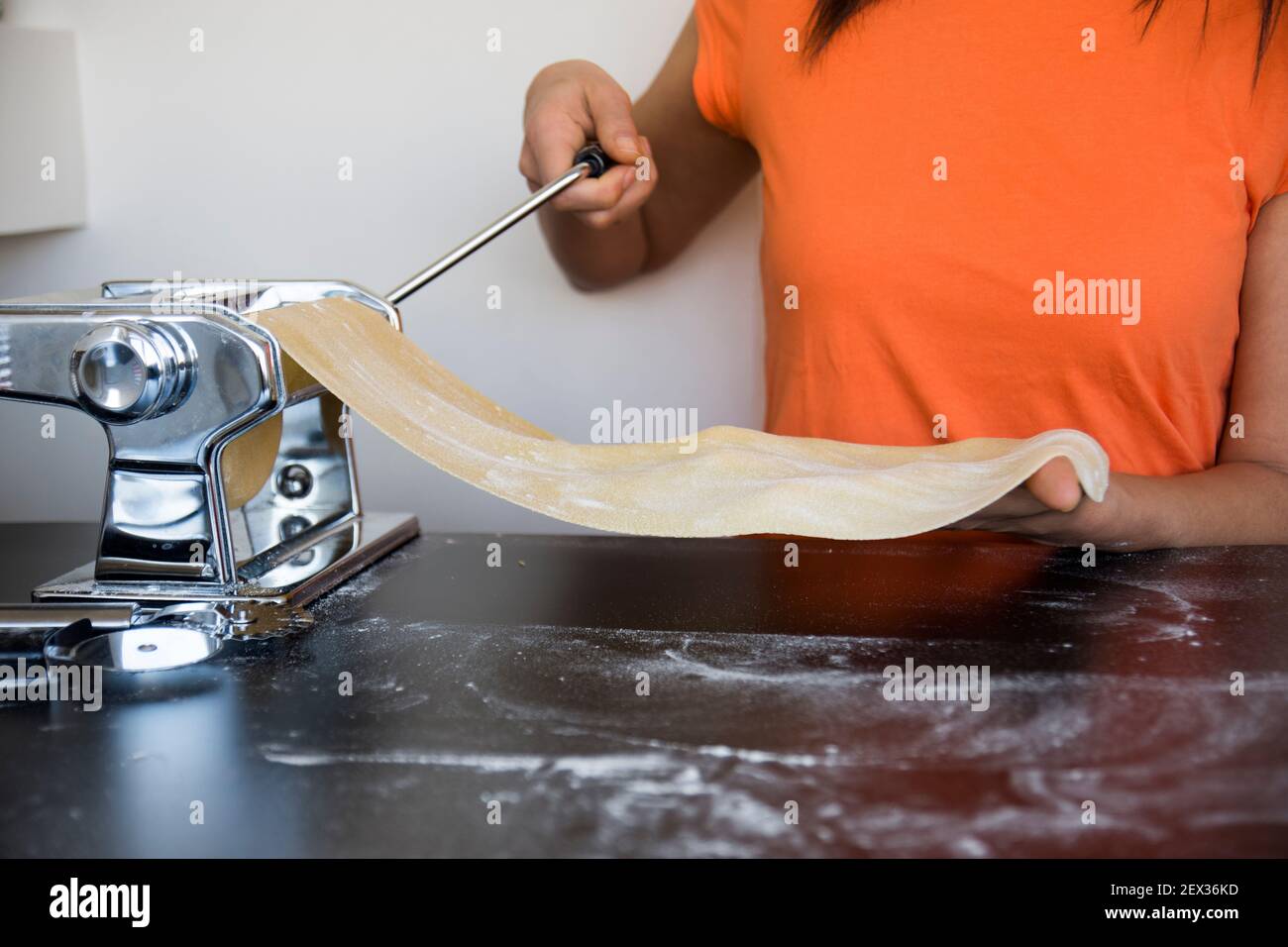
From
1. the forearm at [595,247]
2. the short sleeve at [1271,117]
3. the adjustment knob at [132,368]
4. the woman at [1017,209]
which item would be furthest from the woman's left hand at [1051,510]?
the forearm at [595,247]

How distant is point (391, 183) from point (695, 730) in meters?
1.31

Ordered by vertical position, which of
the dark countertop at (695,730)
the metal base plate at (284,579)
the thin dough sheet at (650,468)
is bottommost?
the dark countertop at (695,730)

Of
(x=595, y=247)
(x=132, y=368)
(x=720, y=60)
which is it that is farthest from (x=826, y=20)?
(x=132, y=368)

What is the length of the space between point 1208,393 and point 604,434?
0.83 m

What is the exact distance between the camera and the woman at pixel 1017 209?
1.17 m

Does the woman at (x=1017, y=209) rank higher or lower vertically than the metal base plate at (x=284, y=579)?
higher

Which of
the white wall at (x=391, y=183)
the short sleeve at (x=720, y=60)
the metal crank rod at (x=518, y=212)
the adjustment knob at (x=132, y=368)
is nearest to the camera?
the adjustment knob at (x=132, y=368)

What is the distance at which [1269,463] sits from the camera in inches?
44.7

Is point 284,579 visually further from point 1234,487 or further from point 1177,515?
point 1234,487

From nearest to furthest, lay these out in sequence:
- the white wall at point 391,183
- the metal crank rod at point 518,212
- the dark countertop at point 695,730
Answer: the dark countertop at point 695,730, the metal crank rod at point 518,212, the white wall at point 391,183

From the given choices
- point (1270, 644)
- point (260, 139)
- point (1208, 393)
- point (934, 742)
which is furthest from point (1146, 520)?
point (260, 139)

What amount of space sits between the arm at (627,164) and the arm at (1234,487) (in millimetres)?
515

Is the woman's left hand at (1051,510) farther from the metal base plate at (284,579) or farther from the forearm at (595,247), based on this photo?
the forearm at (595,247)

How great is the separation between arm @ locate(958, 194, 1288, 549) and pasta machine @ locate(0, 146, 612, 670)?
555 millimetres
